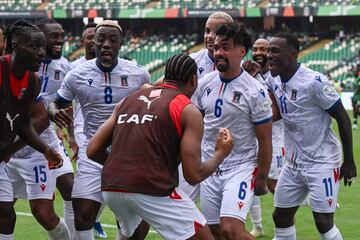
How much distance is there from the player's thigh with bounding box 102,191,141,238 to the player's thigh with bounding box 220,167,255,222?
1.06 meters

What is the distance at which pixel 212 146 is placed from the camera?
26.6 ft

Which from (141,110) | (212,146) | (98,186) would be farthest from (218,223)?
(141,110)

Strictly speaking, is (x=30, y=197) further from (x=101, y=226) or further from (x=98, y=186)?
(x=101, y=226)

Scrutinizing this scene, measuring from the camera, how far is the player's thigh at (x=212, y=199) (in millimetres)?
8023

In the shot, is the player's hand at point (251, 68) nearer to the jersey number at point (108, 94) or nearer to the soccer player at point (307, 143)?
the soccer player at point (307, 143)

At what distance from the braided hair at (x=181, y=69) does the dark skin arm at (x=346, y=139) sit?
2.10 metres

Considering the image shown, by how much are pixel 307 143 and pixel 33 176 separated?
2808mm

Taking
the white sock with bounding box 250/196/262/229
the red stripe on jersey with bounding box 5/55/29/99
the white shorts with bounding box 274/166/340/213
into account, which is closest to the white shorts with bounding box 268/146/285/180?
the white sock with bounding box 250/196/262/229

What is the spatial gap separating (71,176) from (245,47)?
9.18ft

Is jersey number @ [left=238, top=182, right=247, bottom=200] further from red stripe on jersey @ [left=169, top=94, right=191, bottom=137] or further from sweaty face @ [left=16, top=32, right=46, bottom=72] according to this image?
sweaty face @ [left=16, top=32, right=46, bottom=72]

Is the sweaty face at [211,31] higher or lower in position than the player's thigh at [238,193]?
higher

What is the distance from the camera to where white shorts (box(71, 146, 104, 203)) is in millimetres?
8586

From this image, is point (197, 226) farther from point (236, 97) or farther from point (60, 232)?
point (60, 232)

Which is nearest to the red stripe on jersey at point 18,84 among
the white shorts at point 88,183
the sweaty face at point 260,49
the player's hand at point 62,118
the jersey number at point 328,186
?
the player's hand at point 62,118
